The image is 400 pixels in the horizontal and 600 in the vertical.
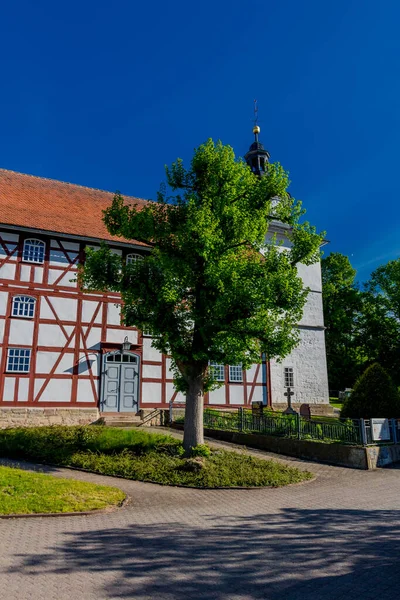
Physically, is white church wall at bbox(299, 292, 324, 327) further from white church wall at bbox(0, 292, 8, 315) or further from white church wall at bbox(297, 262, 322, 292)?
white church wall at bbox(0, 292, 8, 315)

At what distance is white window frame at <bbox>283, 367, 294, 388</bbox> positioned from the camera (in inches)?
1089

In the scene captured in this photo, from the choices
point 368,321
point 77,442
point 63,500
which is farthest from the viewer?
point 368,321

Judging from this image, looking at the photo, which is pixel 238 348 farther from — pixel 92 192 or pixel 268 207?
pixel 92 192

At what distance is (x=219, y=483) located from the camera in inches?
427

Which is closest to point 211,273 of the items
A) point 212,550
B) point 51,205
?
point 212,550

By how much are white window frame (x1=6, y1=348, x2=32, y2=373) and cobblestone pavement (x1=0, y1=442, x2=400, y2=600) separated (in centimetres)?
1088

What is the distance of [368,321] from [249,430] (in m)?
24.6

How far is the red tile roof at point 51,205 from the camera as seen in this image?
2042 centimetres

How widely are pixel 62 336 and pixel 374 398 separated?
42.3ft

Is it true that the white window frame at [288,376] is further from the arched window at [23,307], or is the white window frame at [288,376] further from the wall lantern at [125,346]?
the arched window at [23,307]

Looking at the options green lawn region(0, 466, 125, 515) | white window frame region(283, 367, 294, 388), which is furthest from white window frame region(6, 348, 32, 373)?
white window frame region(283, 367, 294, 388)

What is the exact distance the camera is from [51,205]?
22.5 metres

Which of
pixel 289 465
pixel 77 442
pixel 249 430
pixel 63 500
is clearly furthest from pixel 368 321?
pixel 63 500

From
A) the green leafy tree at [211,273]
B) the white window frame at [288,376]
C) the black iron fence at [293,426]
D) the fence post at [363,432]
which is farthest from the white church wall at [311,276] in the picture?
the fence post at [363,432]
